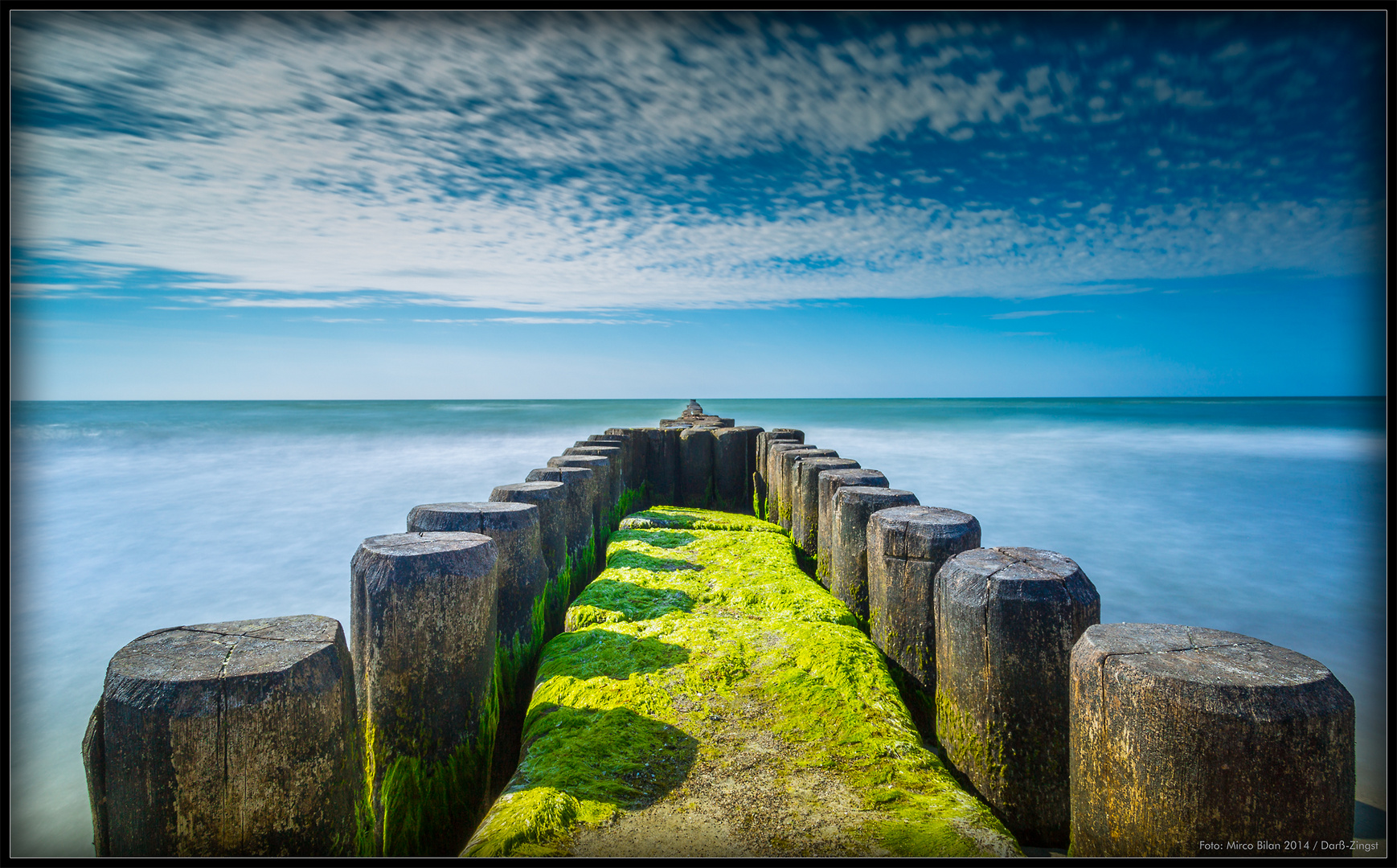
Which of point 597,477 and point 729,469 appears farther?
point 729,469

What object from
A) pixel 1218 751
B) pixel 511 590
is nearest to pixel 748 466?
pixel 511 590

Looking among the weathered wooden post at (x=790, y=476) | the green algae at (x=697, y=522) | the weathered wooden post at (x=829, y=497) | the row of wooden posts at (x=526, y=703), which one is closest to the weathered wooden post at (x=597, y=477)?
the green algae at (x=697, y=522)

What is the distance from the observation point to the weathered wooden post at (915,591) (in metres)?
2.68

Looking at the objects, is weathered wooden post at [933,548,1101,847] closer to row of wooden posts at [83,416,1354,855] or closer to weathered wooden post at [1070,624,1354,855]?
row of wooden posts at [83,416,1354,855]

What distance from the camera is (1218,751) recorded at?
54.9 inches

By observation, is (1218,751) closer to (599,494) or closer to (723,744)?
(723,744)

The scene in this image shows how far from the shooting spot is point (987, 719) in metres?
2.12

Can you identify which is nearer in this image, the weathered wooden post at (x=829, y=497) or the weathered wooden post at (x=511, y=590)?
the weathered wooden post at (x=511, y=590)

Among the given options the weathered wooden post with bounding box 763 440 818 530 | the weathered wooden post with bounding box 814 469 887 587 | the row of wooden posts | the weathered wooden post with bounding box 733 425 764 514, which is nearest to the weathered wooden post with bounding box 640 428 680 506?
the weathered wooden post with bounding box 733 425 764 514

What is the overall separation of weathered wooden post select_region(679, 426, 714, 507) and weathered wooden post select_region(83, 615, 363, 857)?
5707 mm

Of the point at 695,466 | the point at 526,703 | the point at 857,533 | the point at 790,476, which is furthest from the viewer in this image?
the point at 695,466

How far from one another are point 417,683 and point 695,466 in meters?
5.28

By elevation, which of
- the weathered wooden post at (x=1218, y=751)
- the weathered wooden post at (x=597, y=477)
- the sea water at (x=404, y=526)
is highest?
the weathered wooden post at (x=597, y=477)

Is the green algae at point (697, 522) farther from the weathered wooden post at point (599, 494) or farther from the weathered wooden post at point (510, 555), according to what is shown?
the weathered wooden post at point (510, 555)
